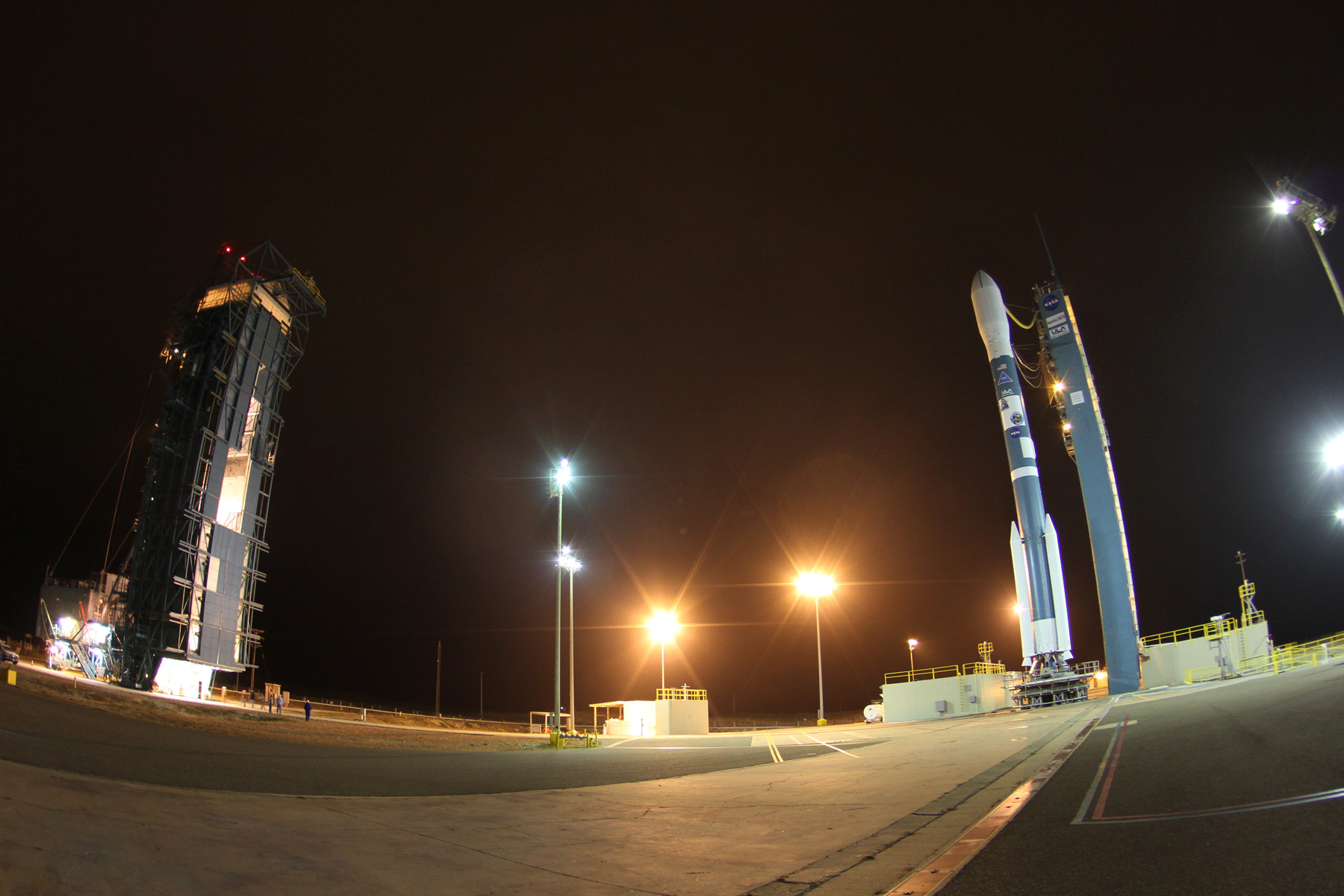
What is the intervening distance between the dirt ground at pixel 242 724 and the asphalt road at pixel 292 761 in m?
2.41

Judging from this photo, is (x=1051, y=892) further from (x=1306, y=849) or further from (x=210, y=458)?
(x=210, y=458)

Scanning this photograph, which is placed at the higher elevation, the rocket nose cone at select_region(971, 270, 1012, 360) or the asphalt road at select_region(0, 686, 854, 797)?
the rocket nose cone at select_region(971, 270, 1012, 360)

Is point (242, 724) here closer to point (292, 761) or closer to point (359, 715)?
point (292, 761)

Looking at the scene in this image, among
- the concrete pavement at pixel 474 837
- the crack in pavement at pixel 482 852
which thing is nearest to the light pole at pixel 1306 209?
the concrete pavement at pixel 474 837

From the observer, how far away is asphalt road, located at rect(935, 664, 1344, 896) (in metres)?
2.98

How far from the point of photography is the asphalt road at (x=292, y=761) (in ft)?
22.5

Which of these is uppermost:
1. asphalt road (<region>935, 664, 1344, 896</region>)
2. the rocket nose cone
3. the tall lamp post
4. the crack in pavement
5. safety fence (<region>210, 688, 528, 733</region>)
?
the rocket nose cone

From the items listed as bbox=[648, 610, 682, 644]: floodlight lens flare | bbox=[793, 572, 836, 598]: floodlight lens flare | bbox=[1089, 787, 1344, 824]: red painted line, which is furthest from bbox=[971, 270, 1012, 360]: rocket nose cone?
bbox=[1089, 787, 1344, 824]: red painted line

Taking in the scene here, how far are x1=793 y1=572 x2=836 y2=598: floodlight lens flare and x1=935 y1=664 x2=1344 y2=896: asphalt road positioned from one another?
106 feet

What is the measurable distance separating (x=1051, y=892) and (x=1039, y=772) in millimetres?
5006

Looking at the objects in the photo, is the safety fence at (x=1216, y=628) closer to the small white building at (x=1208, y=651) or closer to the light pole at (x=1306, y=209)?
the small white building at (x=1208, y=651)

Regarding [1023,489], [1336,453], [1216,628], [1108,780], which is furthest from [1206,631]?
[1108,780]

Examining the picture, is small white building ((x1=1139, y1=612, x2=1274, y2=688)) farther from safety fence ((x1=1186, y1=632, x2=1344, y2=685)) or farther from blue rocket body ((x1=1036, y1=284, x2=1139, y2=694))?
blue rocket body ((x1=1036, y1=284, x2=1139, y2=694))

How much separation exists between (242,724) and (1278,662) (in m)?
37.8
